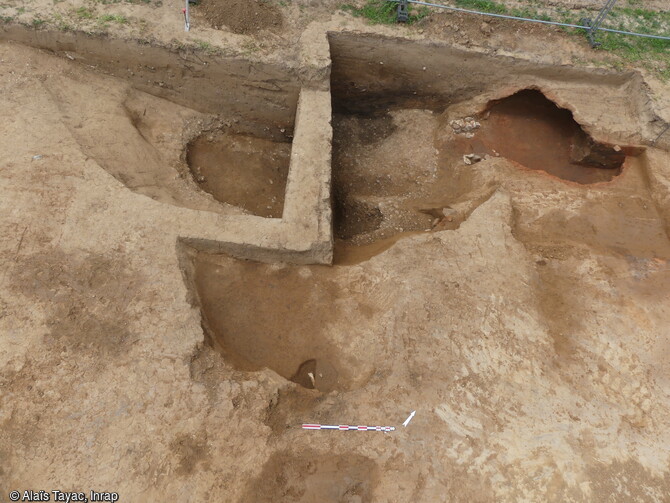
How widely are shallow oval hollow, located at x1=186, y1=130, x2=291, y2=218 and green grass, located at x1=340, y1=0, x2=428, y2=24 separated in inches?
81.8

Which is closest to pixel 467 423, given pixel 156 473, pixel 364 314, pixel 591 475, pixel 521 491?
pixel 521 491

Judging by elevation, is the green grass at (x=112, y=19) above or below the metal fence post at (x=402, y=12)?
below

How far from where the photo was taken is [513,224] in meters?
5.17

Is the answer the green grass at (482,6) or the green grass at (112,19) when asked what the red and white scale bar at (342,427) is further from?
the green grass at (482,6)

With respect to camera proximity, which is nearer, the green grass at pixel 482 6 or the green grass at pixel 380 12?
the green grass at pixel 380 12

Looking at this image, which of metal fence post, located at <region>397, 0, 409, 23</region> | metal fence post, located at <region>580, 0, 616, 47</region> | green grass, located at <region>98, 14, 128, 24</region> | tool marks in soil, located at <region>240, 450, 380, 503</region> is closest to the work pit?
tool marks in soil, located at <region>240, 450, 380, 503</region>

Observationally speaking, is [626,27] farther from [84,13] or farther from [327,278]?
[84,13]

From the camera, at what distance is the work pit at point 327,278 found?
11.2 feet

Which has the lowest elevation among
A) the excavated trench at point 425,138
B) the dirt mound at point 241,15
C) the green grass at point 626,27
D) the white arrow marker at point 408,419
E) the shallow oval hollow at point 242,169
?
the shallow oval hollow at point 242,169

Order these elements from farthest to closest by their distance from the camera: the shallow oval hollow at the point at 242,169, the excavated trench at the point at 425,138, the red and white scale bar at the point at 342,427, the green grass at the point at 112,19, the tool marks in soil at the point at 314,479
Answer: the excavated trench at the point at 425,138 → the shallow oval hollow at the point at 242,169 → the green grass at the point at 112,19 → the red and white scale bar at the point at 342,427 → the tool marks in soil at the point at 314,479

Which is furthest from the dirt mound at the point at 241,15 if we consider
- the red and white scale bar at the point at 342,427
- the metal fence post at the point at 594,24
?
the red and white scale bar at the point at 342,427

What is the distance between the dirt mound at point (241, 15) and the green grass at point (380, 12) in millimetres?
1036

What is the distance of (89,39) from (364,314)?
15.9 ft

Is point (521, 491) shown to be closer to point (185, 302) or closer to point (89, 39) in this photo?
point (185, 302)
